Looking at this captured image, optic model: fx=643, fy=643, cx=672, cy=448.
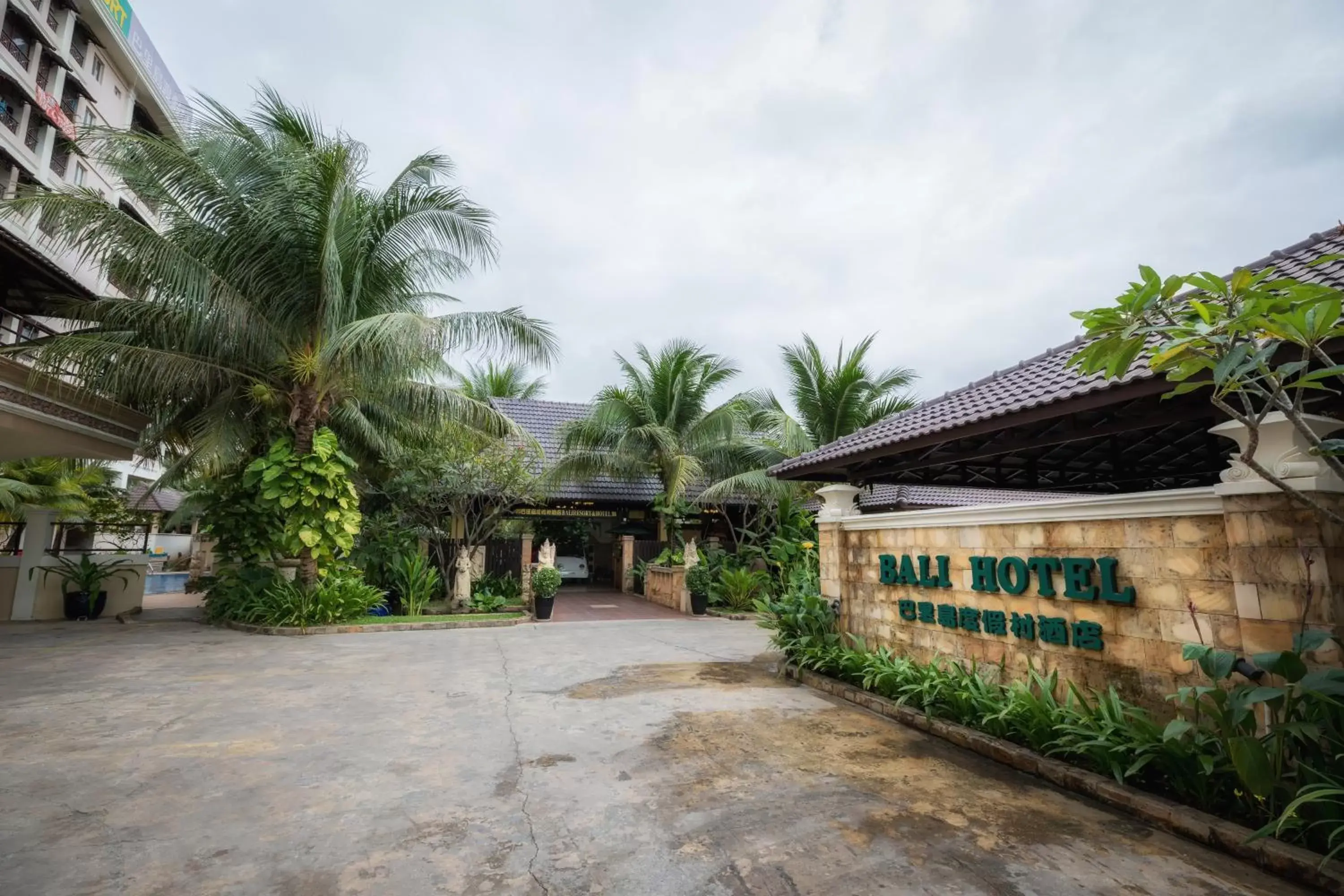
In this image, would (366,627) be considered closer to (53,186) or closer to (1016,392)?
(1016,392)

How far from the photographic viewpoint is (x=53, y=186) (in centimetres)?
1908

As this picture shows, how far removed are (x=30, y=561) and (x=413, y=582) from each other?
638 centimetres

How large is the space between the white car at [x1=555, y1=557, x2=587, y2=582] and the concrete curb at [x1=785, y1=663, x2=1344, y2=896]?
15.8 m

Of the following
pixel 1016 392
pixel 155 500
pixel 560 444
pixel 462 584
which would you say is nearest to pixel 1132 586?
pixel 1016 392

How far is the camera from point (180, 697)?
5824 millimetres

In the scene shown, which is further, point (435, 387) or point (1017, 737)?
point (435, 387)

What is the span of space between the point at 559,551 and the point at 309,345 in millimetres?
12689

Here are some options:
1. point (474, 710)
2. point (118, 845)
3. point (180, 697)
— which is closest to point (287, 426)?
point (180, 697)

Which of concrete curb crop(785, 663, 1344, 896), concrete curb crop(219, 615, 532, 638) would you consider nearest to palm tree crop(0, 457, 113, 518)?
concrete curb crop(219, 615, 532, 638)

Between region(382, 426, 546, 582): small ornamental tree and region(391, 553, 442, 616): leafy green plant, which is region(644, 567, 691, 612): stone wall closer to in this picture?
region(382, 426, 546, 582): small ornamental tree

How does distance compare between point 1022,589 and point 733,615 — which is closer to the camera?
point 1022,589

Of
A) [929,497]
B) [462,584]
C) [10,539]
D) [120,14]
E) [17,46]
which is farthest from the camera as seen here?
[120,14]

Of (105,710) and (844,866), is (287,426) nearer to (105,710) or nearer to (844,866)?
(105,710)

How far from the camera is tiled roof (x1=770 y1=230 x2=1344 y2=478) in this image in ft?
13.8
